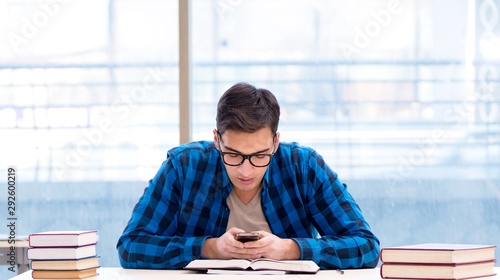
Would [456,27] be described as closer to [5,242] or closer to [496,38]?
[496,38]

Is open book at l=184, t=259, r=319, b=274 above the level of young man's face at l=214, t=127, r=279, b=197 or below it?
below

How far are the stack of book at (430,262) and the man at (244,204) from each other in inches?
18.7

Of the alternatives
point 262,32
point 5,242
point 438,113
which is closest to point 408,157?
point 438,113

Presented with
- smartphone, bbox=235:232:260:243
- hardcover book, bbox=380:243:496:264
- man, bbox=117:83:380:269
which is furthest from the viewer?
man, bbox=117:83:380:269

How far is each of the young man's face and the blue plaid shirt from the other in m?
0.19

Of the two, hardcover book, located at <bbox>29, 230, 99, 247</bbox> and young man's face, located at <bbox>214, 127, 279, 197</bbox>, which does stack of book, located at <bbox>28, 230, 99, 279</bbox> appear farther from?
young man's face, located at <bbox>214, 127, 279, 197</bbox>

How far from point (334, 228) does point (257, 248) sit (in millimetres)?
411

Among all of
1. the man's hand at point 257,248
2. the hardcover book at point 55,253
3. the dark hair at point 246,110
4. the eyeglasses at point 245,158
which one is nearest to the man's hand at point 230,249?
the man's hand at point 257,248

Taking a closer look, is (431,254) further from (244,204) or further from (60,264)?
(60,264)

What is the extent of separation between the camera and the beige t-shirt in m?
2.91

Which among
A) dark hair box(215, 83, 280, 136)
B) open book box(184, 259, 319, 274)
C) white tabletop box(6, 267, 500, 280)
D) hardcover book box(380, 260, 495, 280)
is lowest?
white tabletop box(6, 267, 500, 280)

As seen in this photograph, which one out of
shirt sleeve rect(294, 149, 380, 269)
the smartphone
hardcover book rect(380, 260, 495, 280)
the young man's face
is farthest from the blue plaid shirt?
hardcover book rect(380, 260, 495, 280)

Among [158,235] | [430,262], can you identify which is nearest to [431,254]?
[430,262]

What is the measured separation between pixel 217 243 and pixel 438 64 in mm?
2193
